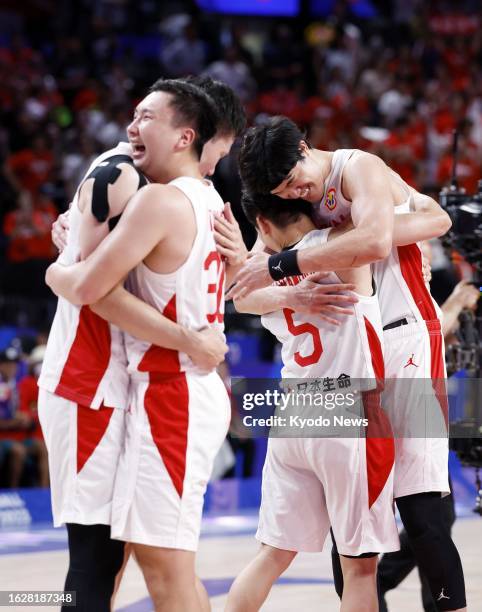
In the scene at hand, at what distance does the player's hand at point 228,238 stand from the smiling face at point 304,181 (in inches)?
14.3

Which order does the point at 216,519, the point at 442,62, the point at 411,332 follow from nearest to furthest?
the point at 411,332, the point at 216,519, the point at 442,62

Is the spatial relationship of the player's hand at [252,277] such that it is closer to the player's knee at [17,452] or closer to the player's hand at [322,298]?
the player's hand at [322,298]

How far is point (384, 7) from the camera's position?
1919 cm

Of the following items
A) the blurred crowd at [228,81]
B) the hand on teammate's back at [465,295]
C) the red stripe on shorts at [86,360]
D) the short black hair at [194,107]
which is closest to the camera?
the red stripe on shorts at [86,360]

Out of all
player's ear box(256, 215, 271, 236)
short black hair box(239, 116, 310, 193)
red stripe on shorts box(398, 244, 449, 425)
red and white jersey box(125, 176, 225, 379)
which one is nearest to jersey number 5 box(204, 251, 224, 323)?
red and white jersey box(125, 176, 225, 379)

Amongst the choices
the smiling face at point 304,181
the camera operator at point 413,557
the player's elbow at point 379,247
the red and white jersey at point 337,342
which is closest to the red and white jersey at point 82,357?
the smiling face at point 304,181

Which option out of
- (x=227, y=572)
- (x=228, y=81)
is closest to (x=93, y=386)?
(x=227, y=572)

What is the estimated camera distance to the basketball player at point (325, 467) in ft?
12.4

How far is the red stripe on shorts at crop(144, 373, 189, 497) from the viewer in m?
3.29

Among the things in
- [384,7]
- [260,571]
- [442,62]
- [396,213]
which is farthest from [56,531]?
[384,7]

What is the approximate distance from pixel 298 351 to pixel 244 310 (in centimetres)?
29

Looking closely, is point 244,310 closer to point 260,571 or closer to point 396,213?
point 396,213

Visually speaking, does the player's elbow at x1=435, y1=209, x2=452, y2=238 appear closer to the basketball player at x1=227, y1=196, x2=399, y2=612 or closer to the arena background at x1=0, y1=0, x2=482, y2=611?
the basketball player at x1=227, y1=196, x2=399, y2=612

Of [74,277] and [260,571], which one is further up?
[74,277]
